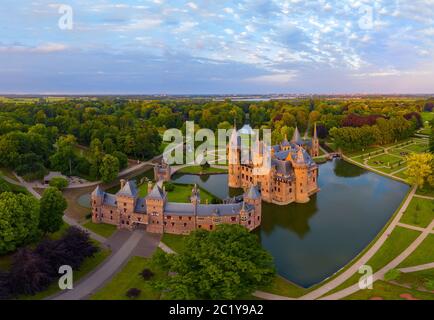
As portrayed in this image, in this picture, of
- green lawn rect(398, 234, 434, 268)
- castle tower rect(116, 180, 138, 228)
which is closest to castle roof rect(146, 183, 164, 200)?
castle tower rect(116, 180, 138, 228)

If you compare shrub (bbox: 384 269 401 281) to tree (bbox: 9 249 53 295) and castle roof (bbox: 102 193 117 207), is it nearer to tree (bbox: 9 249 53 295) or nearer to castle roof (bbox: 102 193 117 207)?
tree (bbox: 9 249 53 295)

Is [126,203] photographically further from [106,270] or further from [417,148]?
[417,148]

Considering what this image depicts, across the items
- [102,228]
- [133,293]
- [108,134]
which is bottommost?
[133,293]

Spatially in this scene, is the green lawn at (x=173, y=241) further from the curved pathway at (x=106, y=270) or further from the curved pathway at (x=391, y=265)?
the curved pathway at (x=391, y=265)

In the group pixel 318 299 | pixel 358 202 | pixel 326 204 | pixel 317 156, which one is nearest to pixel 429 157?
pixel 358 202

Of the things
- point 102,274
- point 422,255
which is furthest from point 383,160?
point 102,274

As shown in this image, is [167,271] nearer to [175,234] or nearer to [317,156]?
[175,234]

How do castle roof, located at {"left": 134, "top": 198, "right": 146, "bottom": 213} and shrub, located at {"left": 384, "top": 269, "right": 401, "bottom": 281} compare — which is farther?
castle roof, located at {"left": 134, "top": 198, "right": 146, "bottom": 213}
